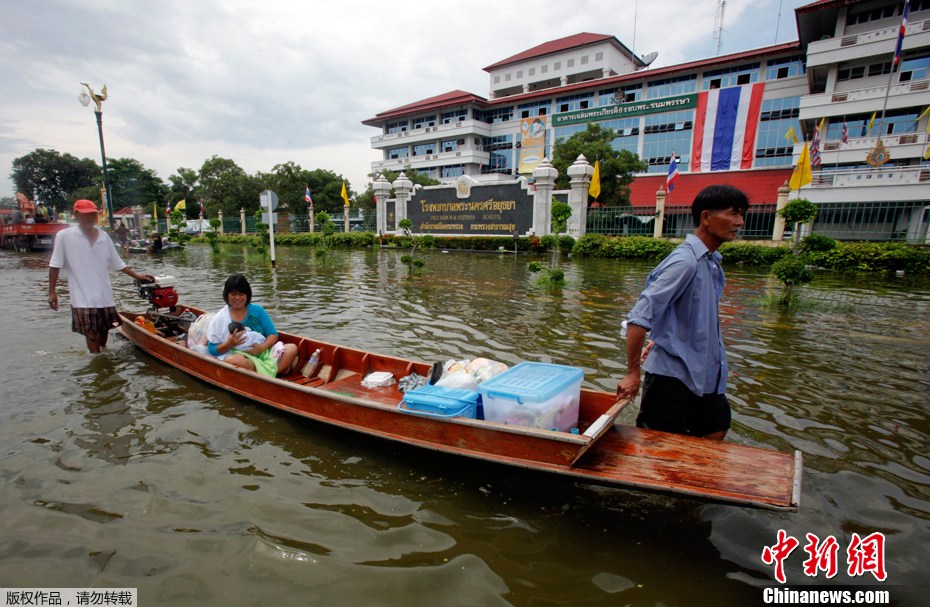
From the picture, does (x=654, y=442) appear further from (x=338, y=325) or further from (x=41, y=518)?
(x=338, y=325)

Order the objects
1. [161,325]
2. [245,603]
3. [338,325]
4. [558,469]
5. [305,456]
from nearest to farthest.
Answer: [245,603]
[558,469]
[305,456]
[161,325]
[338,325]

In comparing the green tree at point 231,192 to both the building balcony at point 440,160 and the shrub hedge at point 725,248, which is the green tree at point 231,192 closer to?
the building balcony at point 440,160

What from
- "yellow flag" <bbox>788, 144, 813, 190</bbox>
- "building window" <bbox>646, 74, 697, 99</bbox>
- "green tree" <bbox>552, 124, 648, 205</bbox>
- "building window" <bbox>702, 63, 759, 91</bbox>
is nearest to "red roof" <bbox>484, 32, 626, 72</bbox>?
"building window" <bbox>646, 74, 697, 99</bbox>

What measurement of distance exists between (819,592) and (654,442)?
3.52 ft

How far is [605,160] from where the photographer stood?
94.4 feet

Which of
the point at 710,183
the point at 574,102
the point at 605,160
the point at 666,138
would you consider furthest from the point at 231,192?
the point at 710,183

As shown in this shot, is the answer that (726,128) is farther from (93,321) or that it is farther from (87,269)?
(93,321)

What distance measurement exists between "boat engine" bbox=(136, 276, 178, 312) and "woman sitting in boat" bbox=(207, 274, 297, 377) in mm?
2849

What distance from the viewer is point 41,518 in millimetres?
2959

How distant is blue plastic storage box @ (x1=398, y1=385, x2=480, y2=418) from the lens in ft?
10.5

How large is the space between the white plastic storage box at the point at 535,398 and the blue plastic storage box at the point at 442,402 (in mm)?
145

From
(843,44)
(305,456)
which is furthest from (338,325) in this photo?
(843,44)

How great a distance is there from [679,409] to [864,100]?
33171mm

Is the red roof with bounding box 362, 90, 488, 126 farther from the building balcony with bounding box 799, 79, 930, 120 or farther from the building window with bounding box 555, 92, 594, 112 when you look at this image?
the building balcony with bounding box 799, 79, 930, 120
